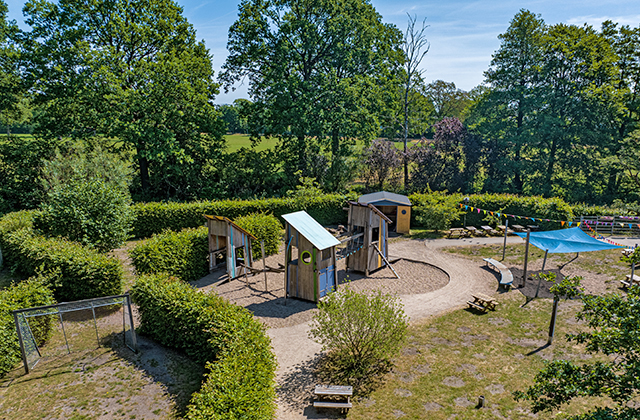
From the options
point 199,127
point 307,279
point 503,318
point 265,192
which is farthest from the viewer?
point 265,192

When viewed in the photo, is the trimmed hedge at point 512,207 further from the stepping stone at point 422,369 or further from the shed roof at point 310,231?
the stepping stone at point 422,369

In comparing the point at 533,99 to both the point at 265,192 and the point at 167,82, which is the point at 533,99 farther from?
the point at 167,82

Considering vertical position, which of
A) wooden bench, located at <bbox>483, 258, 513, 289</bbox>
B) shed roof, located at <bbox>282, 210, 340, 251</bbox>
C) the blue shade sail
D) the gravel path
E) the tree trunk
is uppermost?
the tree trunk

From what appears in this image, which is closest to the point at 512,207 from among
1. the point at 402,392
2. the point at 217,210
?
the point at 217,210

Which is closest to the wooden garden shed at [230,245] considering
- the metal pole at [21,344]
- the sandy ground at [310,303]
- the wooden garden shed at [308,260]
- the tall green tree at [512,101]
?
the sandy ground at [310,303]

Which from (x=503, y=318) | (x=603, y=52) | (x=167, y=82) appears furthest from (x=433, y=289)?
(x=603, y=52)

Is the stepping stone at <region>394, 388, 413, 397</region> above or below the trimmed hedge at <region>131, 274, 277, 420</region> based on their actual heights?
below

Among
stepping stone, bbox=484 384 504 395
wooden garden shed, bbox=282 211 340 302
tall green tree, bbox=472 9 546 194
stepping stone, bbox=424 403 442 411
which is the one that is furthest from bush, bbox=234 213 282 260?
tall green tree, bbox=472 9 546 194

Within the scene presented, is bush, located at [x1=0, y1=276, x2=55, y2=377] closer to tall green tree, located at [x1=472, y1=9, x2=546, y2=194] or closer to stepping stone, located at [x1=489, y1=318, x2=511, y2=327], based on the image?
stepping stone, located at [x1=489, y1=318, x2=511, y2=327]

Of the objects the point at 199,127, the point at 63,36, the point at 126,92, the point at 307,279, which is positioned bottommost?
→ the point at 307,279
